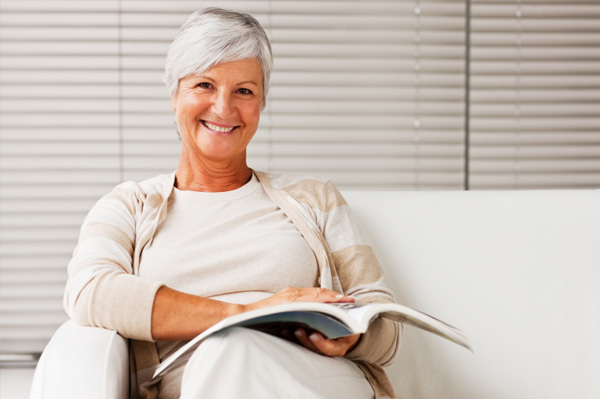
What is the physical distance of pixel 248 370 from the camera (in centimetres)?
100

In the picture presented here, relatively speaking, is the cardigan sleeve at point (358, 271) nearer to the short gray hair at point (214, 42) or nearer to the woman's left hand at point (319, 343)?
the woman's left hand at point (319, 343)

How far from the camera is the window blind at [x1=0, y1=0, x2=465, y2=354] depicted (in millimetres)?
2279

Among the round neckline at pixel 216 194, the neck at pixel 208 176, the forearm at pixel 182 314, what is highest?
the neck at pixel 208 176

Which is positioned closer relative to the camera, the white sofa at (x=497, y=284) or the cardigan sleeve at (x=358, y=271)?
the cardigan sleeve at (x=358, y=271)

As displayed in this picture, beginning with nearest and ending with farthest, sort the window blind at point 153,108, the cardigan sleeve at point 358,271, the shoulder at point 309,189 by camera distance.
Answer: the cardigan sleeve at point 358,271
the shoulder at point 309,189
the window blind at point 153,108

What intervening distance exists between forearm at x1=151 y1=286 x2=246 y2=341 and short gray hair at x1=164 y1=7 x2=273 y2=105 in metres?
0.58

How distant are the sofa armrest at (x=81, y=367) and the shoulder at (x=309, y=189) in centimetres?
61

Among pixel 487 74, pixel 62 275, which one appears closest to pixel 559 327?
pixel 487 74

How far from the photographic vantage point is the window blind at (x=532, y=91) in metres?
2.42

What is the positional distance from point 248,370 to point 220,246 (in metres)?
0.49

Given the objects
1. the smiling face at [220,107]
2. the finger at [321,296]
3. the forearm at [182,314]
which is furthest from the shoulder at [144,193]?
the finger at [321,296]

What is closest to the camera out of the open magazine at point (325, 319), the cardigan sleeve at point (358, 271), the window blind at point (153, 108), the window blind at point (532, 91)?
the open magazine at point (325, 319)

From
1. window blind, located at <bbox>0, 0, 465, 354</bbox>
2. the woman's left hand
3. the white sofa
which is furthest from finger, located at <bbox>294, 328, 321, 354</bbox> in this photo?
window blind, located at <bbox>0, 0, 465, 354</bbox>

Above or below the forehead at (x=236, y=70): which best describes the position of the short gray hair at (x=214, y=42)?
above
